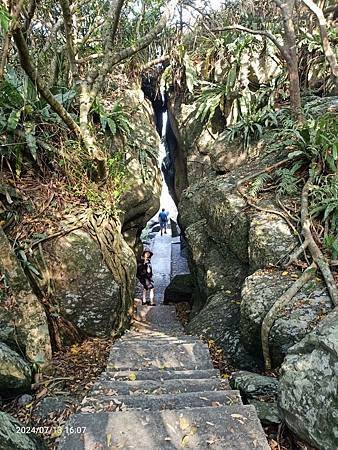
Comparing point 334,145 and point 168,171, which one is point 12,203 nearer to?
point 334,145

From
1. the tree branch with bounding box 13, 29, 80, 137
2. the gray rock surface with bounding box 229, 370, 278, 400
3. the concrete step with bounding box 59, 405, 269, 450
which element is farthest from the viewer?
the tree branch with bounding box 13, 29, 80, 137

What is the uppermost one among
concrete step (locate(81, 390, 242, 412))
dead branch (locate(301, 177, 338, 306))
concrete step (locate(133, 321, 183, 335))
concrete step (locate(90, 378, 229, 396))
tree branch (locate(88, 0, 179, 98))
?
tree branch (locate(88, 0, 179, 98))

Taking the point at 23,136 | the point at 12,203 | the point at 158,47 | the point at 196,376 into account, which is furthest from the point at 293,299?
the point at 158,47

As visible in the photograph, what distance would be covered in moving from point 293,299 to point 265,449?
6.67 feet

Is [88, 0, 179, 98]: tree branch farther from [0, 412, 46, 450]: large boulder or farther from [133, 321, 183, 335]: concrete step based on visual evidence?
[133, 321, 183, 335]: concrete step

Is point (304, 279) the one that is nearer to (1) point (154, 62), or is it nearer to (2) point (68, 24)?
(2) point (68, 24)

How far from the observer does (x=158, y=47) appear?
11758 millimetres

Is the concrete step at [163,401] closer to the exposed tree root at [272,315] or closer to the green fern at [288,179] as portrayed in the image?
the exposed tree root at [272,315]

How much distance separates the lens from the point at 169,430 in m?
2.00

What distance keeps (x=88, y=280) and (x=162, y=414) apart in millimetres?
2877

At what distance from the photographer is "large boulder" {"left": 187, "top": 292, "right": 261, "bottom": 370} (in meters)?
4.00

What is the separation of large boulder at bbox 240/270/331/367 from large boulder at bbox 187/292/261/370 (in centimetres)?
20

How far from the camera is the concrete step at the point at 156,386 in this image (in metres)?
2.68

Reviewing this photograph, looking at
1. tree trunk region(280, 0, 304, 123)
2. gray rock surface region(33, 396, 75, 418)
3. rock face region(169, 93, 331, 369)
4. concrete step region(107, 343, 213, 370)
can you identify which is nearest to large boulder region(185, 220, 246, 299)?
rock face region(169, 93, 331, 369)
